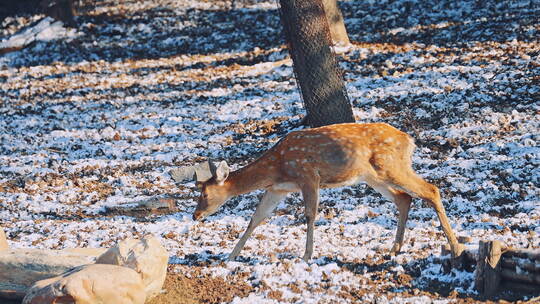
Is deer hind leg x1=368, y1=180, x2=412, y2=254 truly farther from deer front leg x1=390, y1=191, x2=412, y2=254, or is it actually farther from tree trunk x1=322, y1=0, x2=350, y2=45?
tree trunk x1=322, y1=0, x2=350, y2=45

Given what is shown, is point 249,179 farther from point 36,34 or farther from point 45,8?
point 45,8

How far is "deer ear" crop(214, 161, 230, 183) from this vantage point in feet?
25.1

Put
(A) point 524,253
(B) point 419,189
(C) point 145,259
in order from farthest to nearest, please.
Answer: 1. (B) point 419,189
2. (C) point 145,259
3. (A) point 524,253

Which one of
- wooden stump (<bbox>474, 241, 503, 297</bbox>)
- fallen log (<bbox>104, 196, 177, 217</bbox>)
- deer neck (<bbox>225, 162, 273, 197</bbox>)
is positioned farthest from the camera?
fallen log (<bbox>104, 196, 177, 217</bbox>)

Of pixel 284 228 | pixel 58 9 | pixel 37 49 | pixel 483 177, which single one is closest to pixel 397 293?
pixel 284 228

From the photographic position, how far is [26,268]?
6.53 meters

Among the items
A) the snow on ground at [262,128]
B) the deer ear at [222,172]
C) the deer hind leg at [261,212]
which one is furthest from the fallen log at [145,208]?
the deer hind leg at [261,212]

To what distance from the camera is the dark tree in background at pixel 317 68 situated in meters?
11.2

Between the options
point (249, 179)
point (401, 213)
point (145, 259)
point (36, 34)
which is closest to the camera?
point (145, 259)

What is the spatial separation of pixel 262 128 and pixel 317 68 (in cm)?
140

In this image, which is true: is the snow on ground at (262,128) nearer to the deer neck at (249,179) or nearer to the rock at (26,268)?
the deer neck at (249,179)

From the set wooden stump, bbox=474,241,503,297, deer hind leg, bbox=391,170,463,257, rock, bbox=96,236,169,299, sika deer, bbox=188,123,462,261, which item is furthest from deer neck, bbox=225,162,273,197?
wooden stump, bbox=474,241,503,297

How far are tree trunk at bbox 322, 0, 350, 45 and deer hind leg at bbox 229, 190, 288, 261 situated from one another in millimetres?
7618

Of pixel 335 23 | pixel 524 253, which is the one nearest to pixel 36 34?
pixel 335 23
